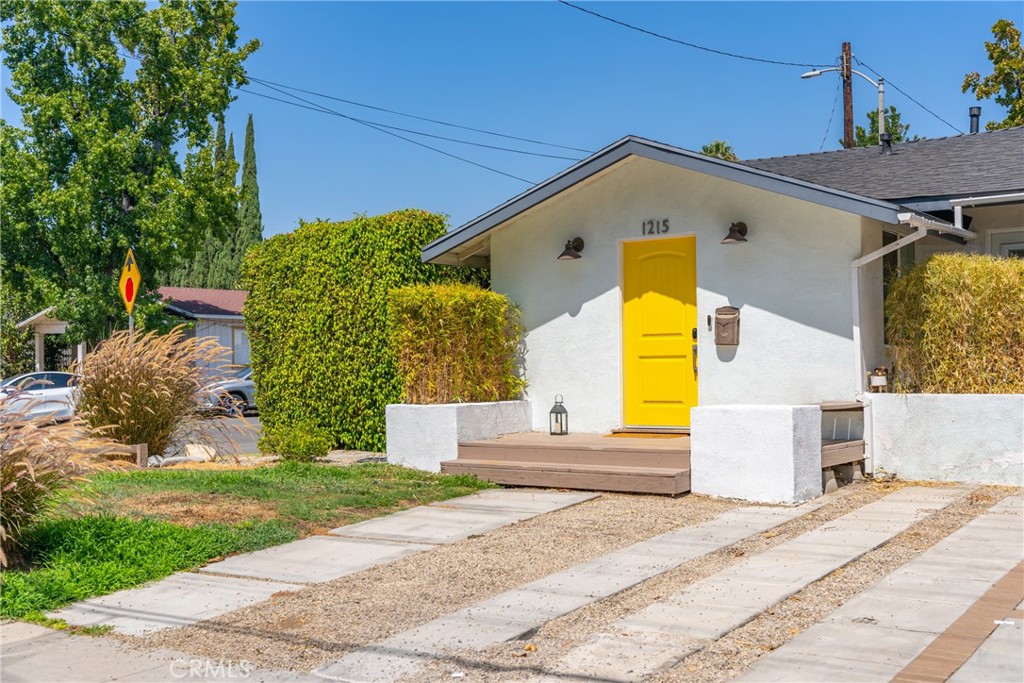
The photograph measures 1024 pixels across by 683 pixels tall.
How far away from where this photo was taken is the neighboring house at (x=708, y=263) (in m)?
9.47

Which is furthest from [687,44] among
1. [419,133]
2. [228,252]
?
[228,252]

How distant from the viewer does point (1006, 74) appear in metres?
20.2

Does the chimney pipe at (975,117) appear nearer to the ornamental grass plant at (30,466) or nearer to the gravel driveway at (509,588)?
the gravel driveway at (509,588)

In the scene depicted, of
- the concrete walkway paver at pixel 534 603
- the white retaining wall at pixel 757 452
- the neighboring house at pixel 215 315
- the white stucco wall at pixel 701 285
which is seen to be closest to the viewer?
the concrete walkway paver at pixel 534 603

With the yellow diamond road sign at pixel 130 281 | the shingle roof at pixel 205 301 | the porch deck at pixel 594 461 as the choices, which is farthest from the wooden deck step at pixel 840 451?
the shingle roof at pixel 205 301

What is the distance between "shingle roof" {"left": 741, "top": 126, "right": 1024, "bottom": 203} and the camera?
10.3m

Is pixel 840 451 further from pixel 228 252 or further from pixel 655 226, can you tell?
pixel 228 252

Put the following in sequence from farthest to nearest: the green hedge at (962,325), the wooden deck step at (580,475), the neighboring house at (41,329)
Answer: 1. the neighboring house at (41,329)
2. the green hedge at (962,325)
3. the wooden deck step at (580,475)

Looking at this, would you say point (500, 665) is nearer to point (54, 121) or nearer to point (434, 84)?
point (434, 84)

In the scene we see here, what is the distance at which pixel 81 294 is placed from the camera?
81.7ft

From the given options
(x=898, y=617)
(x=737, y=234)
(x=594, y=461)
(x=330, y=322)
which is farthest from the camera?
(x=330, y=322)

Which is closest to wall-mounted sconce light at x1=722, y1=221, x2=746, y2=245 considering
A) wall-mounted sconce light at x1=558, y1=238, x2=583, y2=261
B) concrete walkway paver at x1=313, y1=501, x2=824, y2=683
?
wall-mounted sconce light at x1=558, y1=238, x2=583, y2=261

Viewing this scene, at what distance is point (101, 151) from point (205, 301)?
Answer: 10.6 metres

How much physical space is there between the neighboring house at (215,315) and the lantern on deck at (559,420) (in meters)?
22.7
